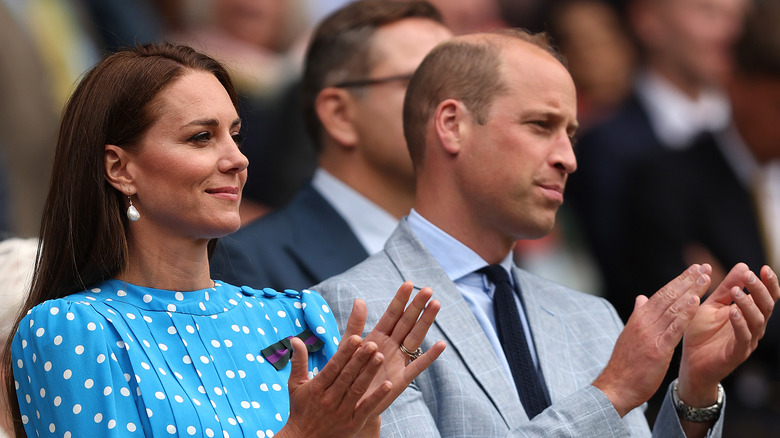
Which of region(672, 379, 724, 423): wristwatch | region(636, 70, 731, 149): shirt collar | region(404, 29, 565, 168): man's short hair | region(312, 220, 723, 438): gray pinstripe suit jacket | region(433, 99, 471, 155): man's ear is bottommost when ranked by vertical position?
region(672, 379, 724, 423): wristwatch

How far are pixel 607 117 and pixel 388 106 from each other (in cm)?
290

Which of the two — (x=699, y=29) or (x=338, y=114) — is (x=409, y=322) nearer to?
(x=338, y=114)

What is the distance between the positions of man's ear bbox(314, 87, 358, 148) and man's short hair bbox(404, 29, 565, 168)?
0.70m

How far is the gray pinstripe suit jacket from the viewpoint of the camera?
105 inches

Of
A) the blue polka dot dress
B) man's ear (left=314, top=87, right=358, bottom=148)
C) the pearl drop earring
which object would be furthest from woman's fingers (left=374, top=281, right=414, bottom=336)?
man's ear (left=314, top=87, right=358, bottom=148)

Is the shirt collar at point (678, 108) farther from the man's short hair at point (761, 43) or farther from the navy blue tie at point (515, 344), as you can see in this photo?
the navy blue tie at point (515, 344)

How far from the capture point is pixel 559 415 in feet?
8.79

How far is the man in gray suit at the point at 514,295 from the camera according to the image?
8.90 ft

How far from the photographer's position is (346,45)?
168 inches

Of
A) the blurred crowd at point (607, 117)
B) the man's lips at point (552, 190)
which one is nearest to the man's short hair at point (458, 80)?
the man's lips at point (552, 190)

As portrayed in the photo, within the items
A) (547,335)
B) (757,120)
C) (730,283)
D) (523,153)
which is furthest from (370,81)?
(757,120)

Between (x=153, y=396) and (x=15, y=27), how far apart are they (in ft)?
11.8

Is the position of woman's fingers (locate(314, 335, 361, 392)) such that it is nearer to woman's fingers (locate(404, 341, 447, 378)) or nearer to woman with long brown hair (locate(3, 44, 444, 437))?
woman with long brown hair (locate(3, 44, 444, 437))

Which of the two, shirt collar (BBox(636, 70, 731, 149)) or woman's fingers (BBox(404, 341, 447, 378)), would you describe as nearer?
woman's fingers (BBox(404, 341, 447, 378))
